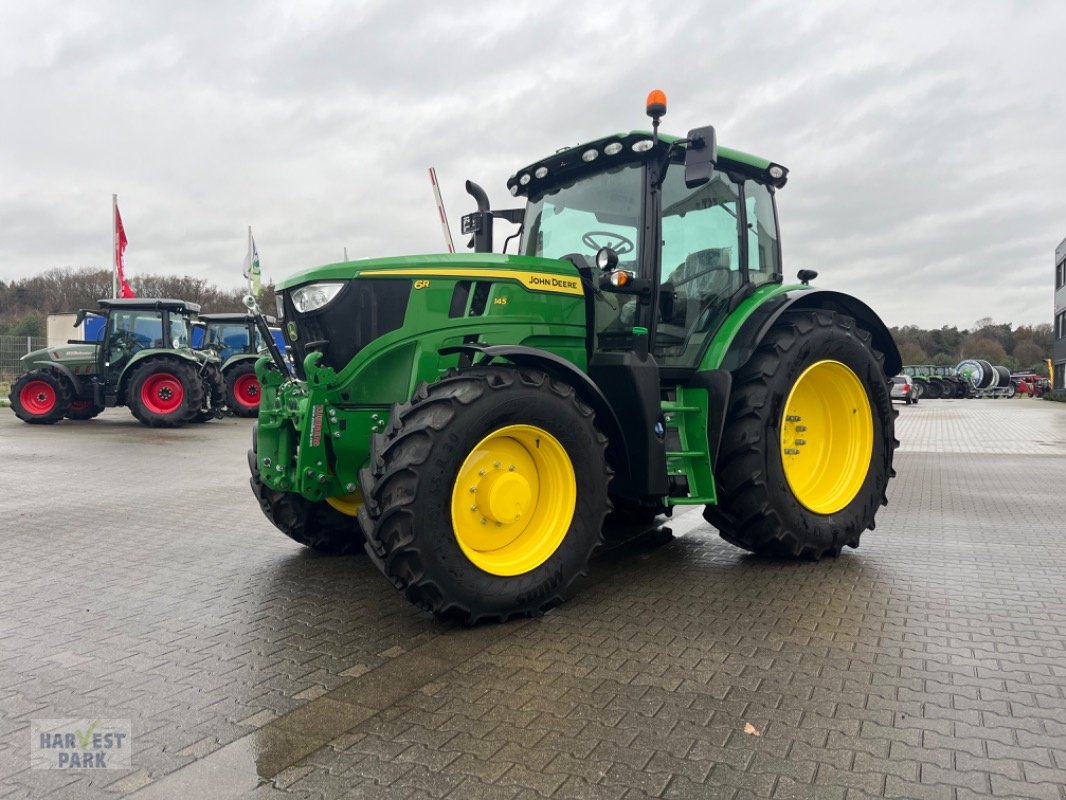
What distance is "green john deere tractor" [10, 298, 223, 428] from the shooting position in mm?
14562

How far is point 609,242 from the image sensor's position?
4.69 meters

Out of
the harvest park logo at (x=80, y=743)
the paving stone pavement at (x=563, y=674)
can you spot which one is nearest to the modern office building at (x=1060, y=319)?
the paving stone pavement at (x=563, y=674)

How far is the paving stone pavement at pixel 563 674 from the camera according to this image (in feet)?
7.48

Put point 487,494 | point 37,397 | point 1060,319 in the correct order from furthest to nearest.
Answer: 1. point 1060,319
2. point 37,397
3. point 487,494

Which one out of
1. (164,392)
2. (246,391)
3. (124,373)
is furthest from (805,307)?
(246,391)

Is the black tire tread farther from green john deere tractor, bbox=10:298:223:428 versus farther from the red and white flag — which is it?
the red and white flag

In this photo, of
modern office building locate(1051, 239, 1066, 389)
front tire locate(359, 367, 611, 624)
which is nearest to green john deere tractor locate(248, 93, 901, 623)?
front tire locate(359, 367, 611, 624)

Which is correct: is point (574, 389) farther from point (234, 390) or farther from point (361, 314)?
point (234, 390)

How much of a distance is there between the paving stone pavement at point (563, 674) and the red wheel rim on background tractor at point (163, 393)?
9935 millimetres

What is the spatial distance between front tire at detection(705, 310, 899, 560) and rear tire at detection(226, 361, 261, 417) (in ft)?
48.2

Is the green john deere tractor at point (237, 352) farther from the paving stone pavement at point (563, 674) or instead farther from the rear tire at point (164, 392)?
the paving stone pavement at point (563, 674)

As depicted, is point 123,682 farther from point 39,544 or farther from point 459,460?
point 39,544

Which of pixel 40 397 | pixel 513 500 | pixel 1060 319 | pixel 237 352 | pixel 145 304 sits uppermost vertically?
pixel 1060 319

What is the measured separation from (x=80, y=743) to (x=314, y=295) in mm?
2301
